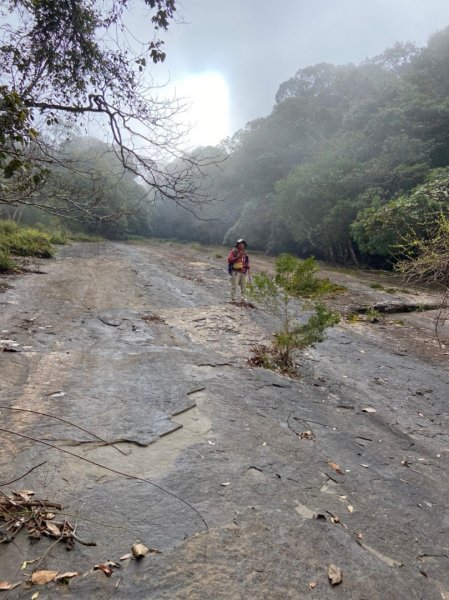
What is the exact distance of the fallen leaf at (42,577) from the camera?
2.08 meters

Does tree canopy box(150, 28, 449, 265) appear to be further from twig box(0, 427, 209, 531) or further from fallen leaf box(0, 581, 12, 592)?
fallen leaf box(0, 581, 12, 592)

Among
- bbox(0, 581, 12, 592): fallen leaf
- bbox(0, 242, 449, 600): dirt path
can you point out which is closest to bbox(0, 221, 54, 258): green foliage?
bbox(0, 242, 449, 600): dirt path

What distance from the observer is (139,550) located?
7.75 feet

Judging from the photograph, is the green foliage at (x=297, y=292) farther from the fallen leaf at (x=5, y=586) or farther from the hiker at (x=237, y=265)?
the fallen leaf at (x=5, y=586)

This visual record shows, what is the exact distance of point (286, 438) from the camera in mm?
4023

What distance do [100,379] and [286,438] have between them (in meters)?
2.35

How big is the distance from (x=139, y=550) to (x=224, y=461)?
118 centimetres

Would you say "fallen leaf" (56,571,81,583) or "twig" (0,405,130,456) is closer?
"fallen leaf" (56,571,81,583)

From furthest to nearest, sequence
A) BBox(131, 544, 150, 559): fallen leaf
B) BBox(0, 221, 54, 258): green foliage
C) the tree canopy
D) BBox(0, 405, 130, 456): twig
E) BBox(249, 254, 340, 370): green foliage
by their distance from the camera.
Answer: the tree canopy → BBox(0, 221, 54, 258): green foliage → BBox(249, 254, 340, 370): green foliage → BBox(0, 405, 130, 456): twig → BBox(131, 544, 150, 559): fallen leaf

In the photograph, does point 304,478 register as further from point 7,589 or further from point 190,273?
point 190,273

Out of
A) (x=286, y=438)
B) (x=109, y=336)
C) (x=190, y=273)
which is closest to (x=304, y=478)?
(x=286, y=438)

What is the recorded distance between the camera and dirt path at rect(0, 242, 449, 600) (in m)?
2.37

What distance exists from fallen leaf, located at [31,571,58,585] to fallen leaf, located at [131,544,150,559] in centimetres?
44

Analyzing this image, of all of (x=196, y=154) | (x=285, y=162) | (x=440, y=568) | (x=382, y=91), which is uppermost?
(x=382, y=91)
